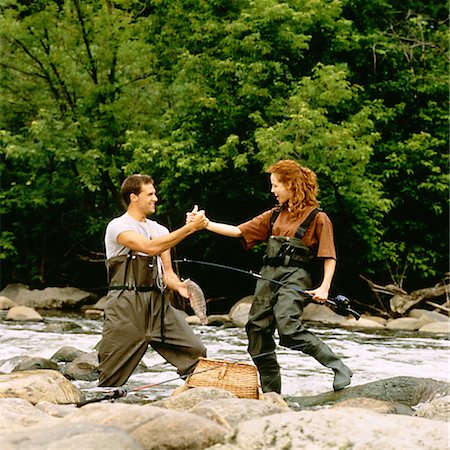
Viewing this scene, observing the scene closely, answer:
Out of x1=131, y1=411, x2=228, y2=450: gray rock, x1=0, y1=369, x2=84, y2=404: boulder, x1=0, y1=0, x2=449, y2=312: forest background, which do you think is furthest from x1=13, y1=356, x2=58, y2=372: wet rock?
x1=0, y1=0, x2=449, y2=312: forest background

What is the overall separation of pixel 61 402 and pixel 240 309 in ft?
31.5

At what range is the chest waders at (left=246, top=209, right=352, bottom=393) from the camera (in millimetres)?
5970

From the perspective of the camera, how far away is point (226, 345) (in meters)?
11.3

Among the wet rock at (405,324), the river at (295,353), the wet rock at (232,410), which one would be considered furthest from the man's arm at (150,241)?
the wet rock at (405,324)

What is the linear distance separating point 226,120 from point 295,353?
29.6 feet

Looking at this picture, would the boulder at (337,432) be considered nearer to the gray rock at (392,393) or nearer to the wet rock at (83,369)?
the gray rock at (392,393)

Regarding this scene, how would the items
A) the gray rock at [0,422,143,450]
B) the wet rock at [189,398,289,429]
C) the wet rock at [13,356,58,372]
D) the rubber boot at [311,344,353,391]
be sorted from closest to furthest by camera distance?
the gray rock at [0,422,143,450], the wet rock at [189,398,289,429], the rubber boot at [311,344,353,391], the wet rock at [13,356,58,372]

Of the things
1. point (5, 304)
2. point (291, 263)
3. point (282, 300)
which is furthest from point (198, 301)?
point (5, 304)

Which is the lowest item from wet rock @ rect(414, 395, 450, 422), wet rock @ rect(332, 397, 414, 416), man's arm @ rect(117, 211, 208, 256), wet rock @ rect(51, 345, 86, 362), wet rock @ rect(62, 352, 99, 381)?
wet rock @ rect(51, 345, 86, 362)

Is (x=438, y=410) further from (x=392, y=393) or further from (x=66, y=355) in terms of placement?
(x=66, y=355)

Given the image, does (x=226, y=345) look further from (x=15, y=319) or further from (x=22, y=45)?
(x=22, y=45)

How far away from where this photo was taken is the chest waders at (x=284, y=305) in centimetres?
597

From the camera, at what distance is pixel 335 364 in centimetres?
A: 624

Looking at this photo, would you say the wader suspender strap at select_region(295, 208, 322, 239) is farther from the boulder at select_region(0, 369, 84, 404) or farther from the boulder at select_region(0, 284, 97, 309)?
the boulder at select_region(0, 284, 97, 309)
